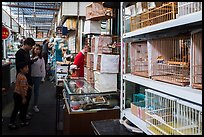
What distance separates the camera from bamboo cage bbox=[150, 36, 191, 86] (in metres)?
1.43

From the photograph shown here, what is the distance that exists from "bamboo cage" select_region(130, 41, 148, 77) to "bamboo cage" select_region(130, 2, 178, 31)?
0.54 ft

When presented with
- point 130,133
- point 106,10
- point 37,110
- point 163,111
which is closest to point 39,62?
point 37,110

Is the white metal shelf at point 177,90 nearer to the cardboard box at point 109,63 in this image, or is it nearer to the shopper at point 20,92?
the cardboard box at point 109,63

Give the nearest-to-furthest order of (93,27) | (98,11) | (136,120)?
(136,120)
(98,11)
(93,27)

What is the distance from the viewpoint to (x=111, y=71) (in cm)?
273

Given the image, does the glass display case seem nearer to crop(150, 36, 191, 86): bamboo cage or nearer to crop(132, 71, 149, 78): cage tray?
crop(132, 71, 149, 78): cage tray

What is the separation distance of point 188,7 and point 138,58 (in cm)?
83

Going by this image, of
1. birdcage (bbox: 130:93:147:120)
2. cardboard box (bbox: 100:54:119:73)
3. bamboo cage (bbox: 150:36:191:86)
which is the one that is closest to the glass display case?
cardboard box (bbox: 100:54:119:73)

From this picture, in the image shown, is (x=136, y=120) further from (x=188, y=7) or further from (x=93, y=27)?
(x=93, y=27)

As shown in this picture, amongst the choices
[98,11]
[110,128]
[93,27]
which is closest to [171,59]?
[110,128]

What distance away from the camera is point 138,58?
6.55 ft

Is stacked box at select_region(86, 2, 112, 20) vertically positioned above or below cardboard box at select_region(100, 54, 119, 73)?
above

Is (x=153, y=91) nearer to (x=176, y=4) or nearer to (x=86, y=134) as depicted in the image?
(x=176, y=4)

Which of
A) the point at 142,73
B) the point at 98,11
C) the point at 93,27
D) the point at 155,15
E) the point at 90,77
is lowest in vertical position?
the point at 90,77
